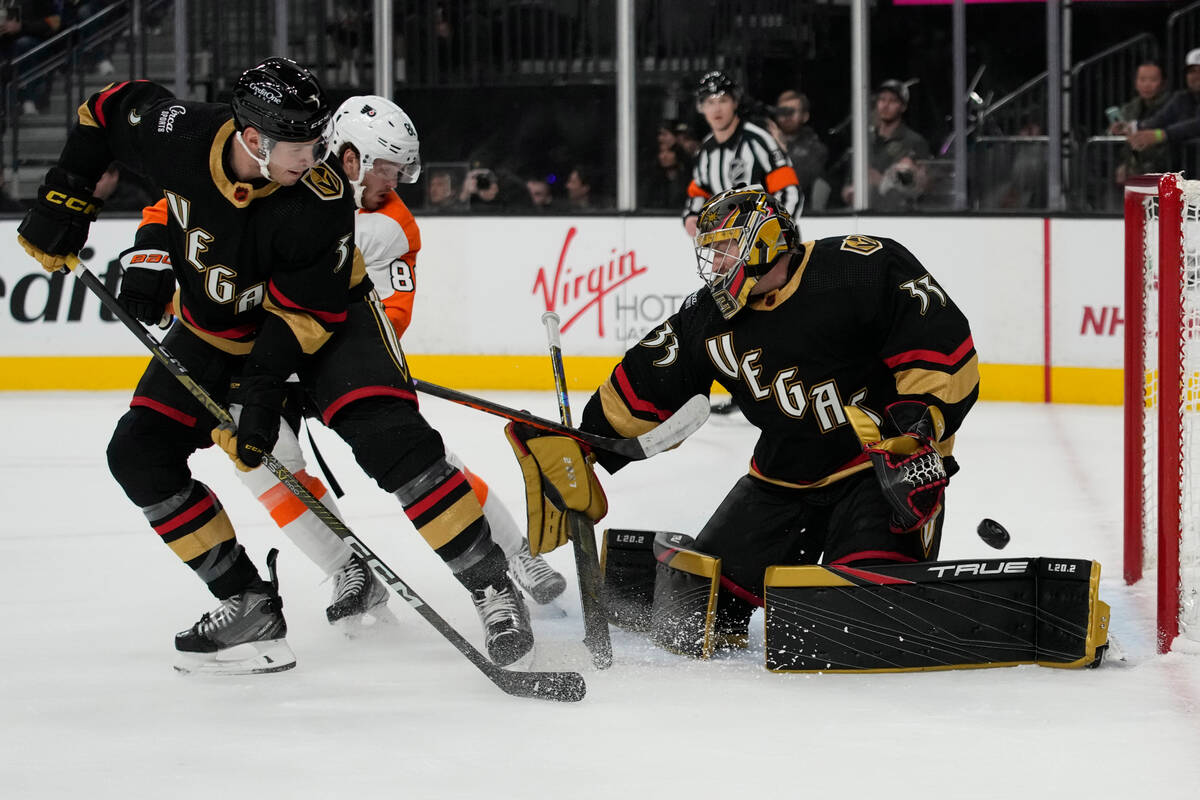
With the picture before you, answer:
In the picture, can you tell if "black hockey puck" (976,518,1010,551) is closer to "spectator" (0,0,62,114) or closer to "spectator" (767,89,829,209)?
"spectator" (767,89,829,209)

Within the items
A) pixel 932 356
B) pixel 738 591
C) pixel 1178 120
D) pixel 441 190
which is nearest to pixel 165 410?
pixel 738 591

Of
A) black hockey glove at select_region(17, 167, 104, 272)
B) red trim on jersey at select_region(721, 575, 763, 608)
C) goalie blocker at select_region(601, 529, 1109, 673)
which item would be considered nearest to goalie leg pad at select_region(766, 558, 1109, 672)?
goalie blocker at select_region(601, 529, 1109, 673)

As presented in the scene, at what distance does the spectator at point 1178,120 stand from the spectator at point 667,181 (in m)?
1.86

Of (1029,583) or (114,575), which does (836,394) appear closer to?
(1029,583)

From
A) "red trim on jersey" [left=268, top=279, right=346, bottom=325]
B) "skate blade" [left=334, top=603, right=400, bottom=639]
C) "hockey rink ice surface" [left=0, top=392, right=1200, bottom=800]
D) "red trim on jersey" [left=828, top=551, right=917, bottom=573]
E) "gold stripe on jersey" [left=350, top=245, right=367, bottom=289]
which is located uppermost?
"gold stripe on jersey" [left=350, top=245, right=367, bottom=289]

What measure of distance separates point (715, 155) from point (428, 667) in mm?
3490

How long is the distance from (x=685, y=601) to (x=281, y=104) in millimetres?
1107

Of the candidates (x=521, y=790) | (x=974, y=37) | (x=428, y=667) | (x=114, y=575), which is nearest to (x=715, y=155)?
(x=974, y=37)

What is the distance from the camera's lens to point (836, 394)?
283 centimetres

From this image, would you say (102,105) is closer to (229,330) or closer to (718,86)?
(229,330)

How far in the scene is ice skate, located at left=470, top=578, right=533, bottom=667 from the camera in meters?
2.74

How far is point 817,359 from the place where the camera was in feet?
9.21

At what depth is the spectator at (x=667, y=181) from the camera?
6949mm

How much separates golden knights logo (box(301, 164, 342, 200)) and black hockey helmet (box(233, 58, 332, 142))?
0.09 metres
